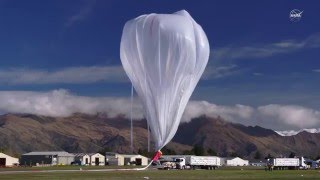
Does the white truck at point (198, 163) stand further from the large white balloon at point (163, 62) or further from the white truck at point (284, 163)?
the large white balloon at point (163, 62)

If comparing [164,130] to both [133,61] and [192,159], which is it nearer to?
[133,61]

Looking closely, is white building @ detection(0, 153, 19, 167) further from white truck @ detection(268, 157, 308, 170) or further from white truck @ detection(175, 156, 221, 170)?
white truck @ detection(268, 157, 308, 170)

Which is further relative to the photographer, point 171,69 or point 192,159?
point 192,159

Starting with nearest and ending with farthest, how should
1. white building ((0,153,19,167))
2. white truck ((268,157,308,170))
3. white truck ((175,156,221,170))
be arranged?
white truck ((175,156,221,170))
white truck ((268,157,308,170))
white building ((0,153,19,167))

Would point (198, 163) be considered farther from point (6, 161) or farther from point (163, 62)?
point (163, 62)

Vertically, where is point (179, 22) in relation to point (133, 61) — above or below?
above

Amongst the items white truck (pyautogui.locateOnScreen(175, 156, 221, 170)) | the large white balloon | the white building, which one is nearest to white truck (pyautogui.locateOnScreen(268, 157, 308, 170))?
Answer: white truck (pyautogui.locateOnScreen(175, 156, 221, 170))

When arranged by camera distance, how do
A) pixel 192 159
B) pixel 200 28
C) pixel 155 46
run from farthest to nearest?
pixel 192 159
pixel 200 28
pixel 155 46

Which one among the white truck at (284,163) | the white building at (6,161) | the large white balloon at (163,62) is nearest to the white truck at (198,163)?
the white truck at (284,163)

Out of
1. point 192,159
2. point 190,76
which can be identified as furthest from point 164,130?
point 192,159
